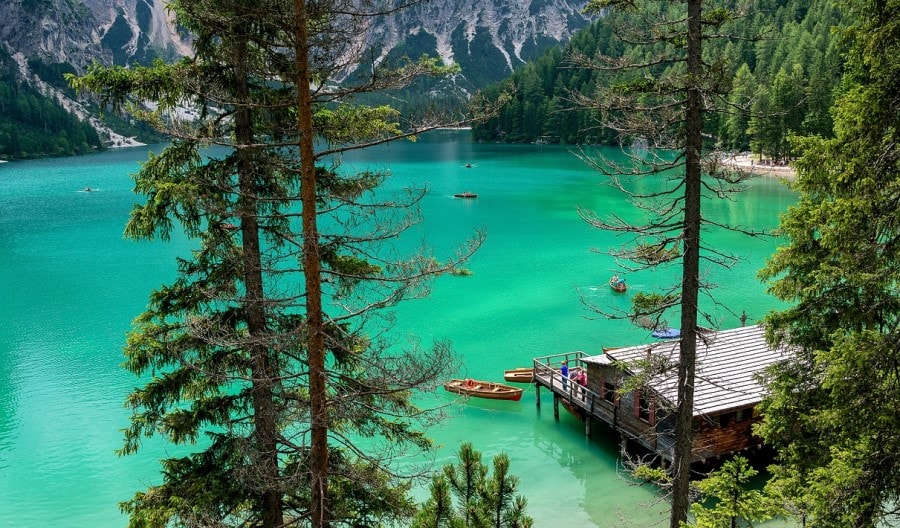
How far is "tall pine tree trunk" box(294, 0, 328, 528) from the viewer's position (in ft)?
23.8

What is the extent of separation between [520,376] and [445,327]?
25.9 ft

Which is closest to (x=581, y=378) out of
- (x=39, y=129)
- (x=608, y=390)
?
(x=608, y=390)

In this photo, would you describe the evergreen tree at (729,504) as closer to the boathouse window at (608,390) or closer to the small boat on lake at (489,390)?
the boathouse window at (608,390)

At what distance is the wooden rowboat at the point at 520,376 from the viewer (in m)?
Result: 27.3

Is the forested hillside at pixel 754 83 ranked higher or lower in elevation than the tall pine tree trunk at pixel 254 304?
higher

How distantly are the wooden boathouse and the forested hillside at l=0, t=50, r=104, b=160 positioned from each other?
555 ft

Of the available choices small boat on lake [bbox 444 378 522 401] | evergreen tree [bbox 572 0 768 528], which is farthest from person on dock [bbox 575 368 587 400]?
evergreen tree [bbox 572 0 768 528]

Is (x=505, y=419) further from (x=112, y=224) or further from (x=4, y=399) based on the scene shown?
(x=112, y=224)

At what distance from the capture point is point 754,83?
92438mm

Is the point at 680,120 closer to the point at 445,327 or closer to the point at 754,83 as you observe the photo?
the point at 445,327

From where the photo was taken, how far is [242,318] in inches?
394

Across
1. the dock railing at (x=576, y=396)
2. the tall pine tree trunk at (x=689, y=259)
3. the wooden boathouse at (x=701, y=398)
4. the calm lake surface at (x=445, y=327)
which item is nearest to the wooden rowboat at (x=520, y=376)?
the calm lake surface at (x=445, y=327)

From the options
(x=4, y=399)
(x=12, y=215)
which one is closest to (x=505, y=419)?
(x=4, y=399)

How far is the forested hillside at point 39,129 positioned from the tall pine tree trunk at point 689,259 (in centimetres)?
17798
